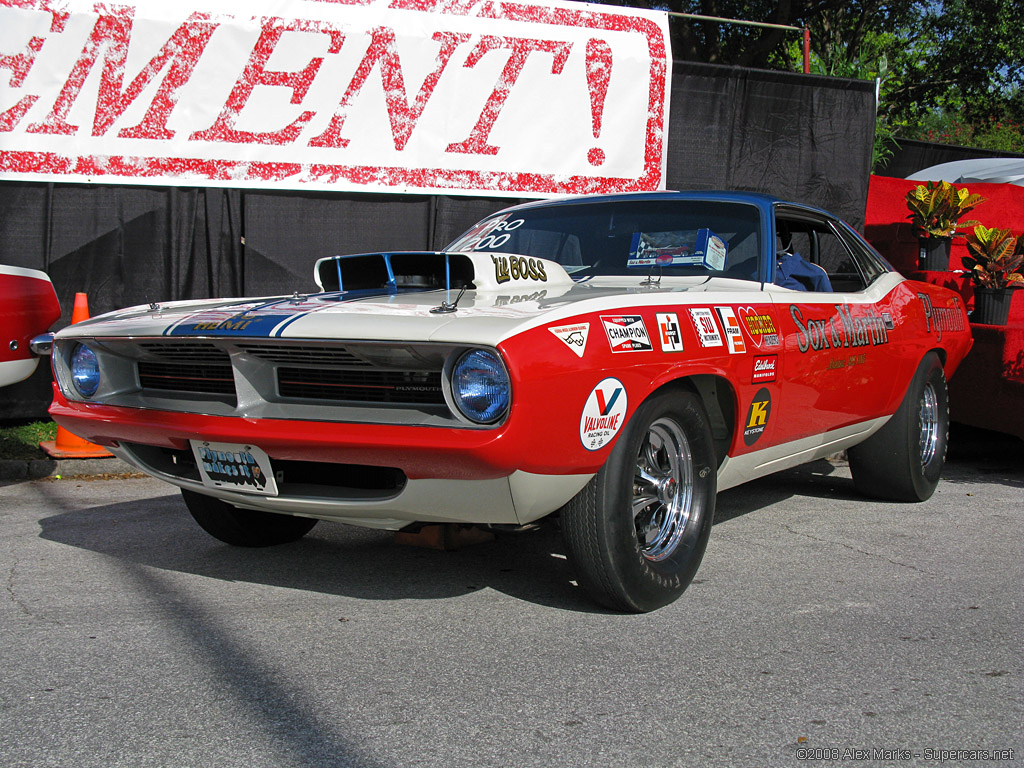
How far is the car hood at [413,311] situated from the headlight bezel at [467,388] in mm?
75

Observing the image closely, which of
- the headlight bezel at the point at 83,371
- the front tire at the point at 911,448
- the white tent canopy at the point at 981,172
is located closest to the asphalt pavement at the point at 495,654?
the front tire at the point at 911,448

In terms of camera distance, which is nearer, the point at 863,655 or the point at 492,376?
the point at 492,376

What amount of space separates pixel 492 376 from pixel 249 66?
531 cm

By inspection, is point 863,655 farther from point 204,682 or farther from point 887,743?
point 204,682

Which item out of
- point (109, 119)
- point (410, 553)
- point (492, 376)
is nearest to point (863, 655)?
point (492, 376)

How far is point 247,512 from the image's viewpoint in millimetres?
3834

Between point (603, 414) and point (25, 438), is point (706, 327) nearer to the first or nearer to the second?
point (603, 414)

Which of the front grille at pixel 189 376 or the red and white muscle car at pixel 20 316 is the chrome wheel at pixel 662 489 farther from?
the red and white muscle car at pixel 20 316

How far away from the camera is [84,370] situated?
3428mm

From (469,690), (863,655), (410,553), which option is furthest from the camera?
(410,553)

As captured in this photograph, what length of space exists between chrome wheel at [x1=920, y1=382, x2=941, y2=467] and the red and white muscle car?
472 cm

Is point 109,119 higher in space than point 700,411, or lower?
higher

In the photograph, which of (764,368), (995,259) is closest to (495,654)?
(764,368)

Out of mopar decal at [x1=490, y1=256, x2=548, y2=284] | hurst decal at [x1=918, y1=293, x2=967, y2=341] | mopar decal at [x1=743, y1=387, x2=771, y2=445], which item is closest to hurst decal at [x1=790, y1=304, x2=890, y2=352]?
mopar decal at [x1=743, y1=387, x2=771, y2=445]
